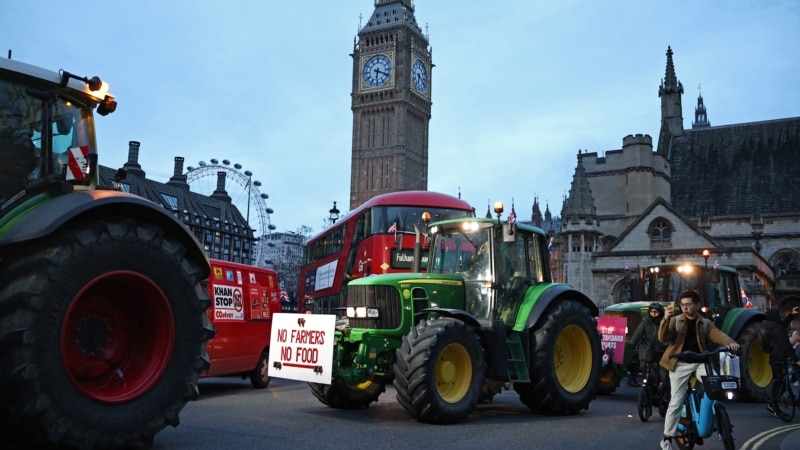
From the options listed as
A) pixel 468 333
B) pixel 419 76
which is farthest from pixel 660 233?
pixel 419 76

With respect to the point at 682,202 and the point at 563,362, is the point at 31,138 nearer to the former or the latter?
the point at 563,362

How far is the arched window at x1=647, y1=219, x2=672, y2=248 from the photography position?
3600 cm

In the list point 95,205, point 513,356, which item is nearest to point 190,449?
point 95,205

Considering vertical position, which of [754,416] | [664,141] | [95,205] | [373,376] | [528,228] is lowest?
[754,416]

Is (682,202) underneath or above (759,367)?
above

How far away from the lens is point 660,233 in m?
36.3

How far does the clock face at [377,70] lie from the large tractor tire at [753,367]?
300 feet

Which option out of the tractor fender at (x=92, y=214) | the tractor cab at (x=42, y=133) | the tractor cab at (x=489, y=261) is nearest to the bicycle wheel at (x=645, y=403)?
the tractor cab at (x=489, y=261)

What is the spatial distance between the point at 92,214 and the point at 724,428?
5480 millimetres

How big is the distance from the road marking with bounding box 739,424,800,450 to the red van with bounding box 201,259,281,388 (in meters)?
8.22

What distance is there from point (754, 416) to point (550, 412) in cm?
348

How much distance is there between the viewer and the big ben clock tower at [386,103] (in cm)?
9969

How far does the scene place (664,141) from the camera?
49.5 meters

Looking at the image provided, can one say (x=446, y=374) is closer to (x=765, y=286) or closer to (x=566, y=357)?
(x=566, y=357)
